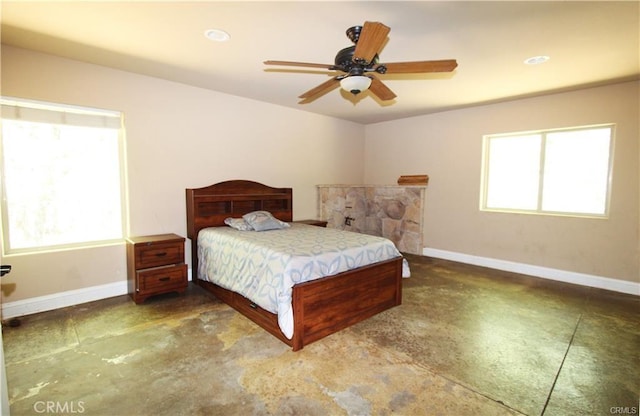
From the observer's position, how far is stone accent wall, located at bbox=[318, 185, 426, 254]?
5.53 m

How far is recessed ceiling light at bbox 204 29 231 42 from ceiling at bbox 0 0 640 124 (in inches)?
1.9

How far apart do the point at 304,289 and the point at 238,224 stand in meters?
1.73

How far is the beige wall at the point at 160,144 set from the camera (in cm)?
296

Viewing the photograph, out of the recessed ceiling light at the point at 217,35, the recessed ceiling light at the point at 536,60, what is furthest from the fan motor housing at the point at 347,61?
the recessed ceiling light at the point at 536,60

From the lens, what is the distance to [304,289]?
2.38 metres

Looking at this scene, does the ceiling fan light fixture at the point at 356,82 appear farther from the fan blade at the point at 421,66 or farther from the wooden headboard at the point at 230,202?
the wooden headboard at the point at 230,202

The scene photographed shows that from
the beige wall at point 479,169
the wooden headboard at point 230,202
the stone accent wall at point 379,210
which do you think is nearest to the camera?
the beige wall at point 479,169

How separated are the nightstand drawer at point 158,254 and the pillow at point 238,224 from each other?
65 centimetres

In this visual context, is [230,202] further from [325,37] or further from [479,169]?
[479,169]

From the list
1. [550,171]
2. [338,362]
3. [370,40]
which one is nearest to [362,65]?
[370,40]

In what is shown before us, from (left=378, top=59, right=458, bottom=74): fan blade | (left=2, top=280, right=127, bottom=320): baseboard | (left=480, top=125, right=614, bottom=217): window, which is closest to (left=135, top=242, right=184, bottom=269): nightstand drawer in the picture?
(left=2, top=280, right=127, bottom=320): baseboard

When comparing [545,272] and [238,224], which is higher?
[238,224]

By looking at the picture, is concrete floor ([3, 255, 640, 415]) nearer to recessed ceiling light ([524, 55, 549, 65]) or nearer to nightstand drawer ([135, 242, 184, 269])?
nightstand drawer ([135, 242, 184, 269])

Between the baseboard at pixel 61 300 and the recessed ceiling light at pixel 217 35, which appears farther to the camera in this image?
the baseboard at pixel 61 300
